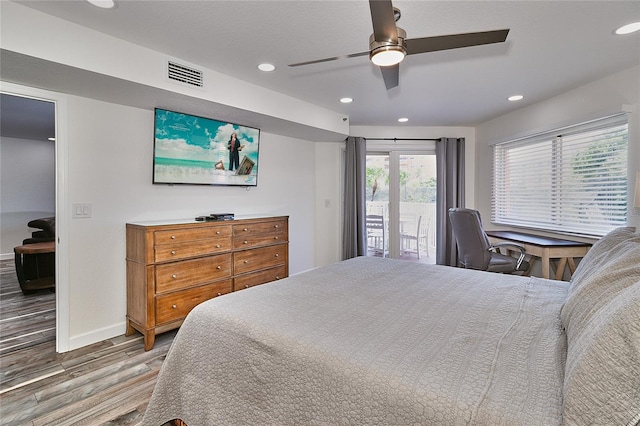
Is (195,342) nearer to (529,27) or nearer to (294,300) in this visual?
(294,300)

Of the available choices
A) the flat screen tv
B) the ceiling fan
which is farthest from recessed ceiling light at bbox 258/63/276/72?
the ceiling fan

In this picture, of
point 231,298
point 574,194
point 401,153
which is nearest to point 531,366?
point 231,298

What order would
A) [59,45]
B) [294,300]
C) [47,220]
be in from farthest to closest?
[47,220] < [59,45] < [294,300]

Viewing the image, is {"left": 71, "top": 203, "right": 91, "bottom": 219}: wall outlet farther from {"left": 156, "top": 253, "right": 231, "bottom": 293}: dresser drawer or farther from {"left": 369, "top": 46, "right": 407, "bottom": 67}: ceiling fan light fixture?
{"left": 369, "top": 46, "right": 407, "bottom": 67}: ceiling fan light fixture

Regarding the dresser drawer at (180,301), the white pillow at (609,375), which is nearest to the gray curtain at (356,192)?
the dresser drawer at (180,301)

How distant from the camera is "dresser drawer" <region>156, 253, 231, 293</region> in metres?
2.75

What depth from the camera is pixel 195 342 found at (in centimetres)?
151

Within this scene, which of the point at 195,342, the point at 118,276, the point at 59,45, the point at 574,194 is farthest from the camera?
the point at 574,194

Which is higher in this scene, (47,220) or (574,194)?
(574,194)

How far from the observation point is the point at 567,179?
3.65 metres

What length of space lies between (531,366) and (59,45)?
3157 millimetres

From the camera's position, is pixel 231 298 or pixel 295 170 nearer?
pixel 231 298

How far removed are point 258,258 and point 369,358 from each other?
2642mm

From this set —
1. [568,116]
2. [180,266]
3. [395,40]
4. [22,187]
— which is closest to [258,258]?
[180,266]
